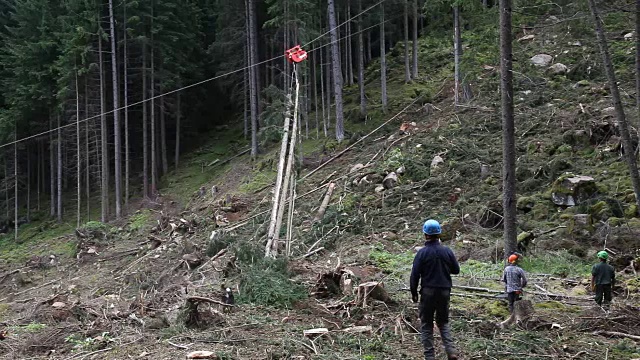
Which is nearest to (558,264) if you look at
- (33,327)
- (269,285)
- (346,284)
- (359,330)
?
(346,284)

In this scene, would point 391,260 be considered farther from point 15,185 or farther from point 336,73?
point 15,185

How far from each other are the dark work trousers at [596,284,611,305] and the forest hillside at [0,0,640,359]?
0.53 m

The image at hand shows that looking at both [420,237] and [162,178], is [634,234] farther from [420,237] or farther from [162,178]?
[162,178]

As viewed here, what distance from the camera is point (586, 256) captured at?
41.9 feet

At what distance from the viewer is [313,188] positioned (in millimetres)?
20641

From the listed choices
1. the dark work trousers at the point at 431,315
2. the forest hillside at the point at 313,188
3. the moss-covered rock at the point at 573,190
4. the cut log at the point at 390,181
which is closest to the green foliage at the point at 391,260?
the forest hillside at the point at 313,188

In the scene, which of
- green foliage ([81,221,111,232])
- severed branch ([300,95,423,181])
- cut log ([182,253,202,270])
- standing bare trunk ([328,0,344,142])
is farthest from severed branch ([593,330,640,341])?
green foliage ([81,221,111,232])

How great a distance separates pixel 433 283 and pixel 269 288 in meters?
4.18

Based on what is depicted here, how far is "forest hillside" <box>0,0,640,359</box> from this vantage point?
8188 mm

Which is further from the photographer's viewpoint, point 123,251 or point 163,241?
point 123,251

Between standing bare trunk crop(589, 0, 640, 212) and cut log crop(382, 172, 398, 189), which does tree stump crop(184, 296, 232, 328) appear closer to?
standing bare trunk crop(589, 0, 640, 212)

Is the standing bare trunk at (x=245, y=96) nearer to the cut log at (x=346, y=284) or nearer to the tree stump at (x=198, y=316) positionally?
the cut log at (x=346, y=284)

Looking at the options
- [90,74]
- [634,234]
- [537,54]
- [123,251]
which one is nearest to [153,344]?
[634,234]

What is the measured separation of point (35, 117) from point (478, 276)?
33977mm
